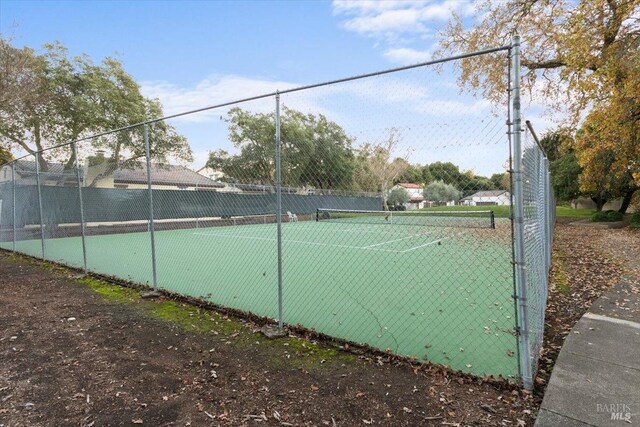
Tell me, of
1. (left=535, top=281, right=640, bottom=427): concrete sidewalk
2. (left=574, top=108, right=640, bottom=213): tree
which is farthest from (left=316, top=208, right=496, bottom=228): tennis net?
(left=574, top=108, right=640, bottom=213): tree

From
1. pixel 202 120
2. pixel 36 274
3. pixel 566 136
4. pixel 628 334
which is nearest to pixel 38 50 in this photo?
pixel 36 274

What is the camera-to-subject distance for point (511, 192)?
7.74 ft

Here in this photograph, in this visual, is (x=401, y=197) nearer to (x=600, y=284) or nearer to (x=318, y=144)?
(x=318, y=144)

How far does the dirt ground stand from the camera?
219 cm

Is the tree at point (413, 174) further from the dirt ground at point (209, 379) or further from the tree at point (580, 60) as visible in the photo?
the tree at point (580, 60)

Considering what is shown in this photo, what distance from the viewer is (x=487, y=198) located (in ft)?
7.67

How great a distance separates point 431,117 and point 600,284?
4951mm

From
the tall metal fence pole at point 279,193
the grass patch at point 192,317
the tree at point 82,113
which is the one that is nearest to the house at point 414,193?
the tall metal fence pole at point 279,193

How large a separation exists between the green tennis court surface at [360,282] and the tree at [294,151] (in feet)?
5.02

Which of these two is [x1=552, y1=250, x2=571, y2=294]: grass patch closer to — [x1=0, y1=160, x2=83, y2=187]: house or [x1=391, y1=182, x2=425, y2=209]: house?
[x1=391, y1=182, x2=425, y2=209]: house

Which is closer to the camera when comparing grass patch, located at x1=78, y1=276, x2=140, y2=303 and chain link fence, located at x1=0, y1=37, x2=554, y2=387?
chain link fence, located at x1=0, y1=37, x2=554, y2=387

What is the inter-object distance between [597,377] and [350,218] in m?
3.11

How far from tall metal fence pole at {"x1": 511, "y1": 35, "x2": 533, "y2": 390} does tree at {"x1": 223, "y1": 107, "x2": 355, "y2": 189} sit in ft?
4.21

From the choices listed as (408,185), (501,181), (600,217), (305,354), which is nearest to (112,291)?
(305,354)
